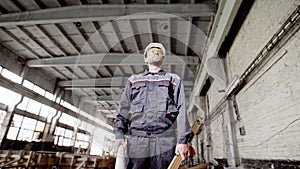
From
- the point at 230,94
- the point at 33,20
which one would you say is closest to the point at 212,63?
the point at 230,94

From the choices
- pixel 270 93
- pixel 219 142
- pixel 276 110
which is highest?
pixel 270 93

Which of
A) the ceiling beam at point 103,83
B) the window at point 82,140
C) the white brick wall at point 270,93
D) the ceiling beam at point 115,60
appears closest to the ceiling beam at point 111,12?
the white brick wall at point 270,93

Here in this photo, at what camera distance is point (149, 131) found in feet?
3.94

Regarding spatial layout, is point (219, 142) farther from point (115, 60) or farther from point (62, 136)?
point (62, 136)

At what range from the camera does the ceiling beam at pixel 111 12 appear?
3.88m

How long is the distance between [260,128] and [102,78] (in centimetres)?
715

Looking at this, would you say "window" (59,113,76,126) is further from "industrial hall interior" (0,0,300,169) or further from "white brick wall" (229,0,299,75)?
"white brick wall" (229,0,299,75)

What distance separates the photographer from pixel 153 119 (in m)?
1.22

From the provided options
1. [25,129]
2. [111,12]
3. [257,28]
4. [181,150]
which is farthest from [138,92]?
[25,129]

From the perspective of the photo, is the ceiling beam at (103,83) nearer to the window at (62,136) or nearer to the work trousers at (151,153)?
the window at (62,136)

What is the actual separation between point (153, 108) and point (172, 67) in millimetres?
5630

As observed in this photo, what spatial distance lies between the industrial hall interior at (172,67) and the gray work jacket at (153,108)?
0.28ft

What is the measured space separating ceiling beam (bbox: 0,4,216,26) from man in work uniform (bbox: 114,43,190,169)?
9.14 ft

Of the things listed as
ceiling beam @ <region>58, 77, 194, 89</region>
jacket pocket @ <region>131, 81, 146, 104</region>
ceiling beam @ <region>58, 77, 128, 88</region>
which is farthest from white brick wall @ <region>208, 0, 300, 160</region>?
ceiling beam @ <region>58, 77, 128, 88</region>
